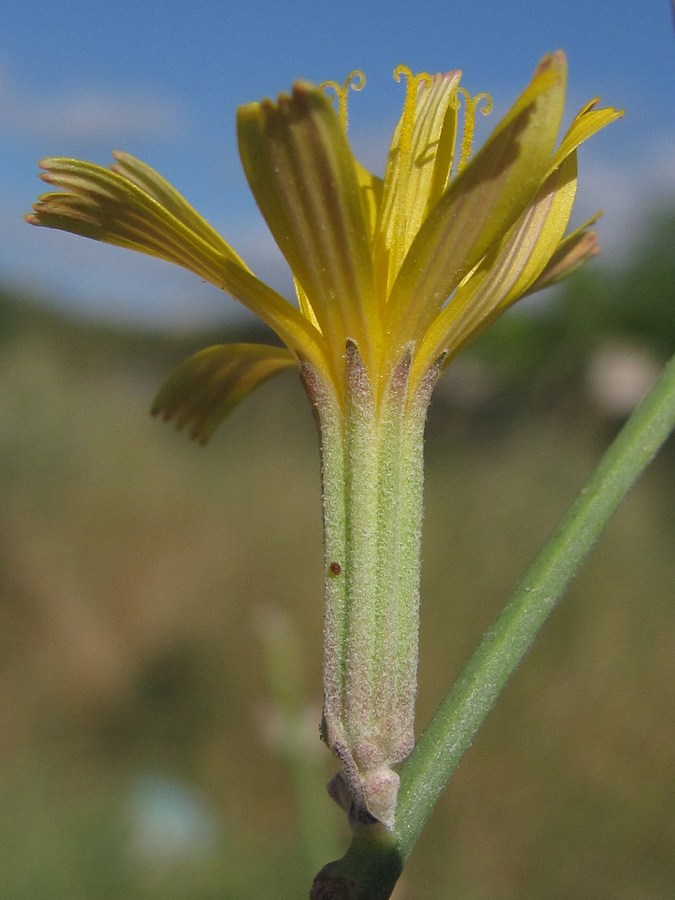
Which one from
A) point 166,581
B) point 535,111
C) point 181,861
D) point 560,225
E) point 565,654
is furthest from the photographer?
point 166,581

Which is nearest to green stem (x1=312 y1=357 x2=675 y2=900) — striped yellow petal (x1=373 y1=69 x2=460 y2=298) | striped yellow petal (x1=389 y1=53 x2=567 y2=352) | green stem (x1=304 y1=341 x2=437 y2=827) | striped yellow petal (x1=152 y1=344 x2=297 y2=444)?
green stem (x1=304 y1=341 x2=437 y2=827)

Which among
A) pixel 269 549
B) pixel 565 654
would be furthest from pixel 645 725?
pixel 269 549

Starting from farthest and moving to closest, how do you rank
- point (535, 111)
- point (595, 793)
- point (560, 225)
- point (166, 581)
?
1. point (166, 581)
2. point (595, 793)
3. point (560, 225)
4. point (535, 111)

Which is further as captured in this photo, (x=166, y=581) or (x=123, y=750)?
(x=166, y=581)

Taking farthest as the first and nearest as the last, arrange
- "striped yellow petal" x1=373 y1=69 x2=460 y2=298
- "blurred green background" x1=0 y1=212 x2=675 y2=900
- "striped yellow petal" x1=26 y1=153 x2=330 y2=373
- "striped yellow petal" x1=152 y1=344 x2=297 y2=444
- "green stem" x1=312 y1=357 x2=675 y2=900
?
"blurred green background" x1=0 y1=212 x2=675 y2=900, "striped yellow petal" x1=152 y1=344 x2=297 y2=444, "striped yellow petal" x1=373 y1=69 x2=460 y2=298, "striped yellow petal" x1=26 y1=153 x2=330 y2=373, "green stem" x1=312 y1=357 x2=675 y2=900

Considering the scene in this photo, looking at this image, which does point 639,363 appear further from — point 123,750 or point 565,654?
point 123,750

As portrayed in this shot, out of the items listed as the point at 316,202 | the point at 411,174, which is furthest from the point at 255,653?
the point at 316,202

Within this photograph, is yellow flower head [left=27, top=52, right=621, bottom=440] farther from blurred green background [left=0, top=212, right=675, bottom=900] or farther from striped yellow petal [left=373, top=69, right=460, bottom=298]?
blurred green background [left=0, top=212, right=675, bottom=900]

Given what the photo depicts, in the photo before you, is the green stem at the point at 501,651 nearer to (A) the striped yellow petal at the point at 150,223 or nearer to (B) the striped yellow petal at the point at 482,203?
(B) the striped yellow petal at the point at 482,203
